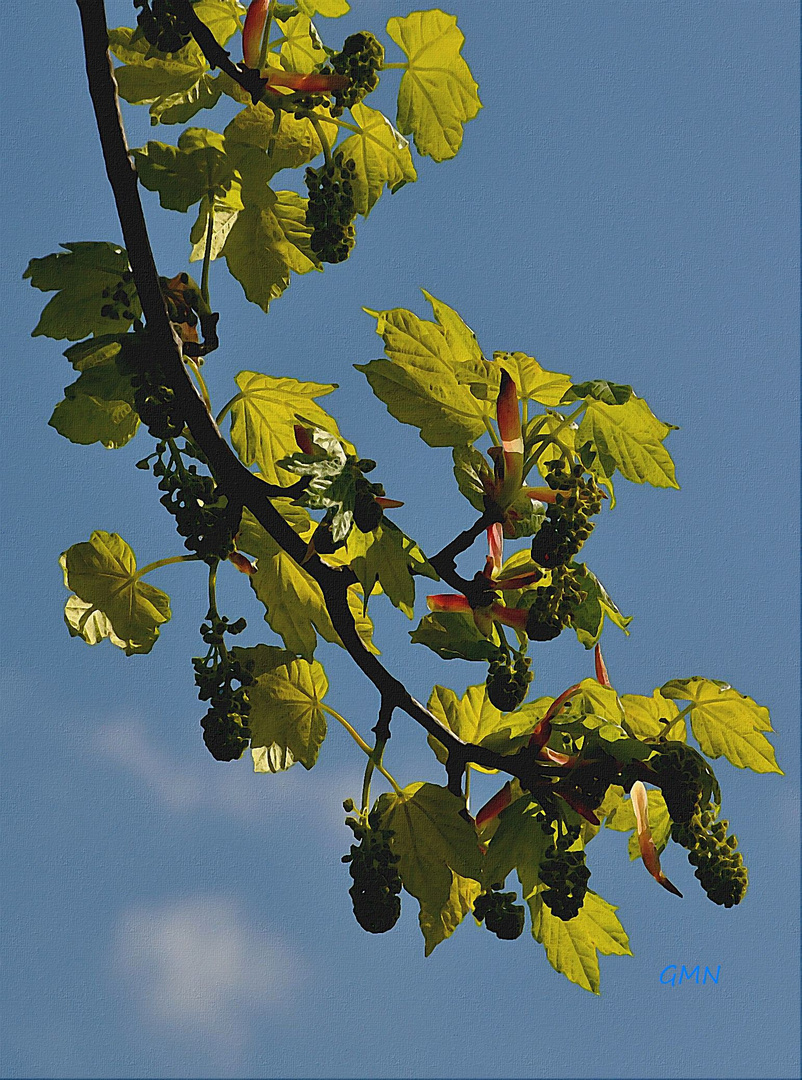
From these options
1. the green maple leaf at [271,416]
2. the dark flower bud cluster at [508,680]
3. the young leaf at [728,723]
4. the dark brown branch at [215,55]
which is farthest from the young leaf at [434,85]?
the young leaf at [728,723]

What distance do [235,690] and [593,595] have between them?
1.84ft

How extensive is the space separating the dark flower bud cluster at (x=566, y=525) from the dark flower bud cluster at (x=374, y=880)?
485 mm

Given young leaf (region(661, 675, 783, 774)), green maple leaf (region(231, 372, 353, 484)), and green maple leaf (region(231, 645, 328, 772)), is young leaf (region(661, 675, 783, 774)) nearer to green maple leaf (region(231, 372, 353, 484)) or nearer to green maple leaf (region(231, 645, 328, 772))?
green maple leaf (region(231, 645, 328, 772))

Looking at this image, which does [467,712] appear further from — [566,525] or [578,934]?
[566,525]

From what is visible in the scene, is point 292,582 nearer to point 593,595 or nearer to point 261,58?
point 593,595

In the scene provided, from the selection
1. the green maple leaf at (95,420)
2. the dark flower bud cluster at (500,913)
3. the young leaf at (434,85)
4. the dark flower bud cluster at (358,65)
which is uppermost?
the young leaf at (434,85)

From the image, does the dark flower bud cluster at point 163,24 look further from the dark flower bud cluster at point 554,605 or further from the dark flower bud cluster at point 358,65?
the dark flower bud cluster at point 554,605

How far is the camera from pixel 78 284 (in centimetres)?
151

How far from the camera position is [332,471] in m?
1.41

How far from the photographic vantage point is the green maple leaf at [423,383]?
1.54 meters

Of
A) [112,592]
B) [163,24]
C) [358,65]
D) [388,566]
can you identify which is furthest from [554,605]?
[163,24]

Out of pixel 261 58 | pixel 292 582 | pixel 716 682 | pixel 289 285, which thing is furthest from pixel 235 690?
pixel 261 58

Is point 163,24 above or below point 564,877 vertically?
above

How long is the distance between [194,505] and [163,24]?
2.12ft
